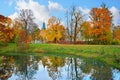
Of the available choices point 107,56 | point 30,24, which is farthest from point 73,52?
point 30,24

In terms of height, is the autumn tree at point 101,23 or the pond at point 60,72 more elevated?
the autumn tree at point 101,23

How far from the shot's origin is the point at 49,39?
270ft

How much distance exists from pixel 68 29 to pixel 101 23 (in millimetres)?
17766

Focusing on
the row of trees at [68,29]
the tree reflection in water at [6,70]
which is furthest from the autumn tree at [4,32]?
the tree reflection in water at [6,70]

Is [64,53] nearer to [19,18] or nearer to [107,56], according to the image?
[107,56]

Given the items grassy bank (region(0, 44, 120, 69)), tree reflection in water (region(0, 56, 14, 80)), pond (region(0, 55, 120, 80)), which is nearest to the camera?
pond (region(0, 55, 120, 80))

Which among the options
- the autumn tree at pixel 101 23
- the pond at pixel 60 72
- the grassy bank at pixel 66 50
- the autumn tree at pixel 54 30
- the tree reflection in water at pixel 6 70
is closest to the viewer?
the pond at pixel 60 72

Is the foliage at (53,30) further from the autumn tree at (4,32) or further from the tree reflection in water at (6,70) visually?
the tree reflection in water at (6,70)

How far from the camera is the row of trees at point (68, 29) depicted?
67.9 meters

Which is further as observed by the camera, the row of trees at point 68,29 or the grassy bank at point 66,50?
the row of trees at point 68,29

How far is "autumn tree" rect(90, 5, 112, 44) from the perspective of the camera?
67.4 m

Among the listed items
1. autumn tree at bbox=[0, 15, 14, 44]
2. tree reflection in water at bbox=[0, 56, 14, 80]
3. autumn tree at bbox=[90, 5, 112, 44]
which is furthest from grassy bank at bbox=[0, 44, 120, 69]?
tree reflection in water at bbox=[0, 56, 14, 80]

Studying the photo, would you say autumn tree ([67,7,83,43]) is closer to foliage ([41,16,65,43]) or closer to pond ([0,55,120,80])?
foliage ([41,16,65,43])

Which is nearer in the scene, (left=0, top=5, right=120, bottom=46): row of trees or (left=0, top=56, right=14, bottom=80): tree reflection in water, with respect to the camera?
(left=0, top=56, right=14, bottom=80): tree reflection in water
